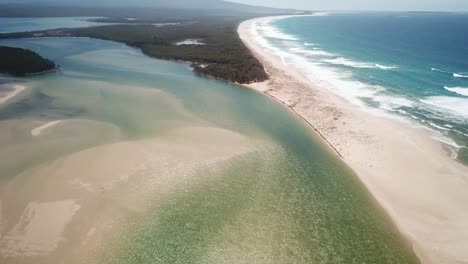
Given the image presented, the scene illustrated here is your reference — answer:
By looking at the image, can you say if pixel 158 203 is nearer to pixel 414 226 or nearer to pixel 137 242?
pixel 137 242

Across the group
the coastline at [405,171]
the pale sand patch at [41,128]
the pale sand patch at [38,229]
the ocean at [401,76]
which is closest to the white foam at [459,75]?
the ocean at [401,76]

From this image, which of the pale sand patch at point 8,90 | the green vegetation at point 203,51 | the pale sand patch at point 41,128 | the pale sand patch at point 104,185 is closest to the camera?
the pale sand patch at point 104,185

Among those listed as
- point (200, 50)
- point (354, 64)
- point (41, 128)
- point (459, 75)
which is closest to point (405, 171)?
point (41, 128)

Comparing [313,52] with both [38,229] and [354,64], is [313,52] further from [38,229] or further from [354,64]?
[38,229]

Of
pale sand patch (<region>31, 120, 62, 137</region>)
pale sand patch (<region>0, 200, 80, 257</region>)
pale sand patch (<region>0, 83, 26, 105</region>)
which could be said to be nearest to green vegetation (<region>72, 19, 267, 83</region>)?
pale sand patch (<region>31, 120, 62, 137</region>)

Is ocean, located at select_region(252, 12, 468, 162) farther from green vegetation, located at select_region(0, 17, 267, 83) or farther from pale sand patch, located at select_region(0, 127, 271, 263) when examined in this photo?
pale sand patch, located at select_region(0, 127, 271, 263)

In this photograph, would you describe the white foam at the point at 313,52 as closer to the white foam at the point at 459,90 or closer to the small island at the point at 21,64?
the white foam at the point at 459,90
